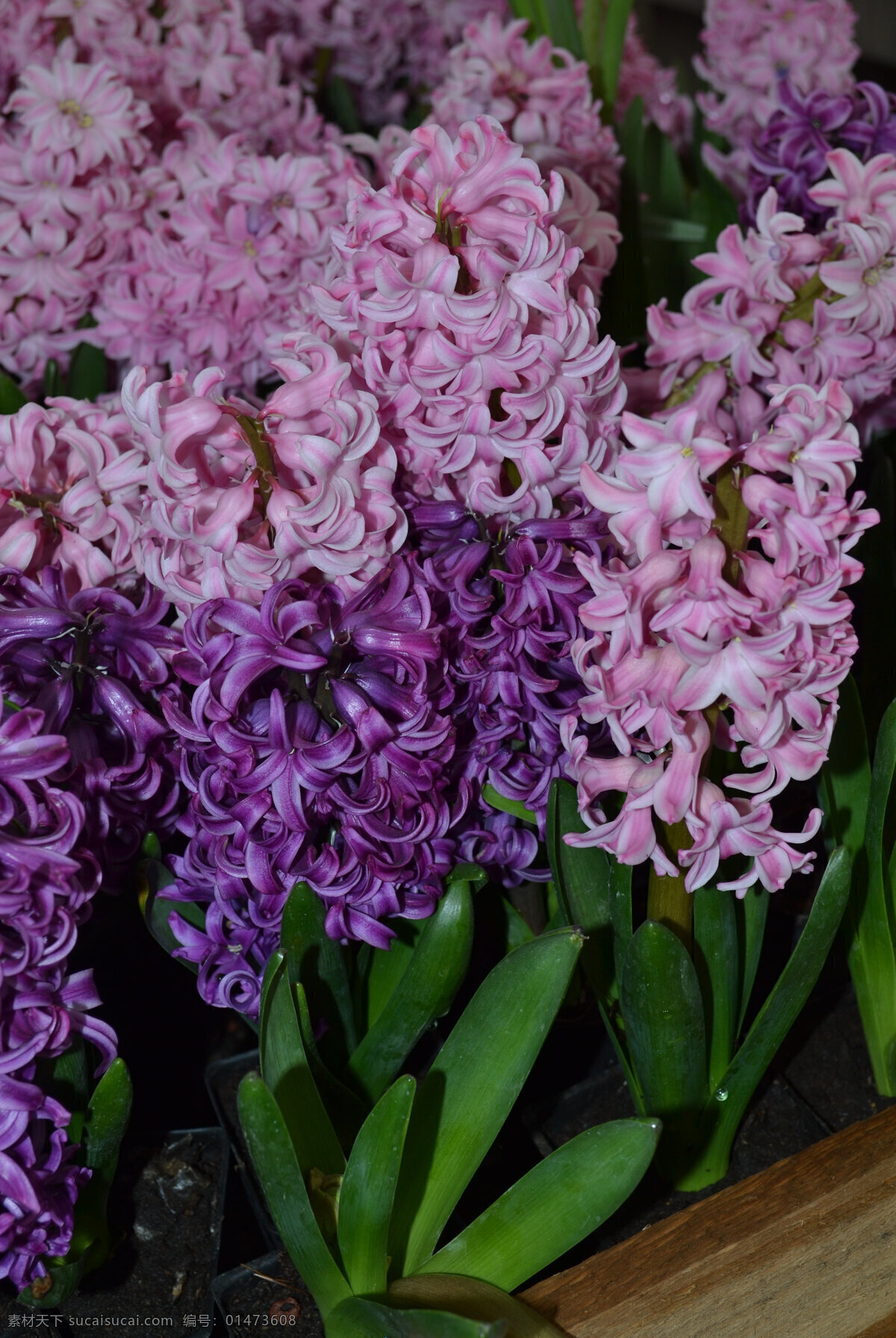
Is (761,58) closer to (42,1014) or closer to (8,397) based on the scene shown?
(8,397)

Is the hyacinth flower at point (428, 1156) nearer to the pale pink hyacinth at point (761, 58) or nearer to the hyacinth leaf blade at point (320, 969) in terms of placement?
the hyacinth leaf blade at point (320, 969)

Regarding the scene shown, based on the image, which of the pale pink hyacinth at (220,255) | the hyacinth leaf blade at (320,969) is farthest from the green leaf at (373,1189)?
the pale pink hyacinth at (220,255)

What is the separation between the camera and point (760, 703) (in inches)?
25.4

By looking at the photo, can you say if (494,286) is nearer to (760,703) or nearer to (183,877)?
(760,703)

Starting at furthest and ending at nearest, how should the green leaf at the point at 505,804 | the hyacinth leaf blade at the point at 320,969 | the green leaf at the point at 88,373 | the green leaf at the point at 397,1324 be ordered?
the green leaf at the point at 88,373
the green leaf at the point at 505,804
the hyacinth leaf blade at the point at 320,969
the green leaf at the point at 397,1324

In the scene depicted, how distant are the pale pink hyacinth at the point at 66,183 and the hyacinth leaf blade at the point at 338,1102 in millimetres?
799

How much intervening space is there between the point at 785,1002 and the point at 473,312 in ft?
1.71

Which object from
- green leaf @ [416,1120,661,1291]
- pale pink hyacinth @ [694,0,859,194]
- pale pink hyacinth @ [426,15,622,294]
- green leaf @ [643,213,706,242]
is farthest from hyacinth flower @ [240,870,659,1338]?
pale pink hyacinth @ [694,0,859,194]

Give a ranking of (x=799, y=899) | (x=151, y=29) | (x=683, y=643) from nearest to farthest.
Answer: (x=683, y=643)
(x=799, y=899)
(x=151, y=29)

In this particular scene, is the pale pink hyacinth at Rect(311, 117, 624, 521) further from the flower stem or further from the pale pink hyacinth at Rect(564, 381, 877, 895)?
the flower stem

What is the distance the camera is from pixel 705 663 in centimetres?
64

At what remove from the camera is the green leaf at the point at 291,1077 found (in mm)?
661

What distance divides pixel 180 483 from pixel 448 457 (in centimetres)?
19

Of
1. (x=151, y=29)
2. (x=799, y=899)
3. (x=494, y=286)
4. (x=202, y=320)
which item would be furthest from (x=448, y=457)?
(x=151, y=29)
